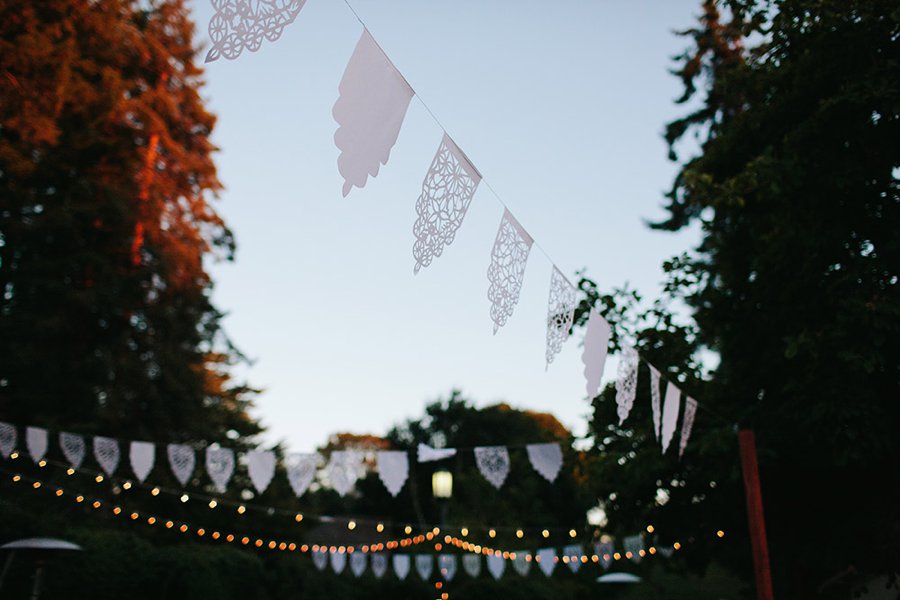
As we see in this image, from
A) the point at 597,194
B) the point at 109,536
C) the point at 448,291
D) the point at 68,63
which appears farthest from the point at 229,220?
the point at 448,291

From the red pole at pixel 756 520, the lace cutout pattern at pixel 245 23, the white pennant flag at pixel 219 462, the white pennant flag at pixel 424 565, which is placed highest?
the lace cutout pattern at pixel 245 23

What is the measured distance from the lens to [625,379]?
6.05 meters

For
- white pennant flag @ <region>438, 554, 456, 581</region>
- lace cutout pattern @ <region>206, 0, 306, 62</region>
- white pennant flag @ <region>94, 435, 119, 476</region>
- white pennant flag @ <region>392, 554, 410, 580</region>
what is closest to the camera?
lace cutout pattern @ <region>206, 0, 306, 62</region>

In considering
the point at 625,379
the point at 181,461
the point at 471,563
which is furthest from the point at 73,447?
the point at 471,563

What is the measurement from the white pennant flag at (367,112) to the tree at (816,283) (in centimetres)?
514

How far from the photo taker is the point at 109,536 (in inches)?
464

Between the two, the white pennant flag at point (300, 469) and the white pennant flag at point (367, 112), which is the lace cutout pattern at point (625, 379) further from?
the white pennant flag at point (300, 469)

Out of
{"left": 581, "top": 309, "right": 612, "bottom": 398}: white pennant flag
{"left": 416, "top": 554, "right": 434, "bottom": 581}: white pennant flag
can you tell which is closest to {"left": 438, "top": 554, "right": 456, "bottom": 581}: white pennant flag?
{"left": 416, "top": 554, "right": 434, "bottom": 581}: white pennant flag

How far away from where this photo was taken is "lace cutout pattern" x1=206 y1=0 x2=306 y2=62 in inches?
85.7

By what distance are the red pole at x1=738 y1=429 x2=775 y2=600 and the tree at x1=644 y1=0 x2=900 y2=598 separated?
811 mm

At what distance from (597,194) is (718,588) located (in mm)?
13154

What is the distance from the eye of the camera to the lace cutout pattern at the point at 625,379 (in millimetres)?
5996

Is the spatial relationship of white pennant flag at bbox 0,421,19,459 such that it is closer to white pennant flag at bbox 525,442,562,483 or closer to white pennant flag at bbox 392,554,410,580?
white pennant flag at bbox 525,442,562,483

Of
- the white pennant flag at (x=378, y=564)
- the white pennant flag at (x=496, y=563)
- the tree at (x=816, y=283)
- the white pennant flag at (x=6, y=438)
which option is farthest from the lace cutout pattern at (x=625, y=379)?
the white pennant flag at (x=378, y=564)
